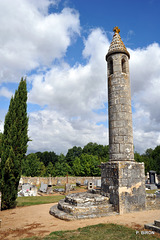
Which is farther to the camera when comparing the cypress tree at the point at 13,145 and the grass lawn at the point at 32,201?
the grass lawn at the point at 32,201

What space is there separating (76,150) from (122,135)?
5736 centimetres

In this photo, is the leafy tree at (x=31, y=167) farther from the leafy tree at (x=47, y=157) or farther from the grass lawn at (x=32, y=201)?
Answer: the leafy tree at (x=47, y=157)

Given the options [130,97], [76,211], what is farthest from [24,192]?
[130,97]

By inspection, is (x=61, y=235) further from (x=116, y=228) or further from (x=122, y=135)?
(x=122, y=135)

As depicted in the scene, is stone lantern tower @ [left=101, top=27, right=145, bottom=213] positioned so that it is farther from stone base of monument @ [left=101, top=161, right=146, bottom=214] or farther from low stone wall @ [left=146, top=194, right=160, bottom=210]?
low stone wall @ [left=146, top=194, right=160, bottom=210]

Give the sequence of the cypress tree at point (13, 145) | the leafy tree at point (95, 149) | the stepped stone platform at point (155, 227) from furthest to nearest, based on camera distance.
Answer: the leafy tree at point (95, 149), the cypress tree at point (13, 145), the stepped stone platform at point (155, 227)

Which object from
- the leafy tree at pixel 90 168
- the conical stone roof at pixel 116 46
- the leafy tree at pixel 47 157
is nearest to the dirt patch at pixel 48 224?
the conical stone roof at pixel 116 46

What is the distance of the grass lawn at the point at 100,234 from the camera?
4.47 m

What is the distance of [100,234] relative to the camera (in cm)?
472

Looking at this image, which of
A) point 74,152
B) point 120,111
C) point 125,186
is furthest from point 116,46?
point 74,152

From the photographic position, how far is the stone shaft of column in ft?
27.5

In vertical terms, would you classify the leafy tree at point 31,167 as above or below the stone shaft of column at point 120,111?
below

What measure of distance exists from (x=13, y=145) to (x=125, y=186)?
6889 millimetres

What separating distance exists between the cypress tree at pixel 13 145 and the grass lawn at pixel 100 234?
5.84 metres
